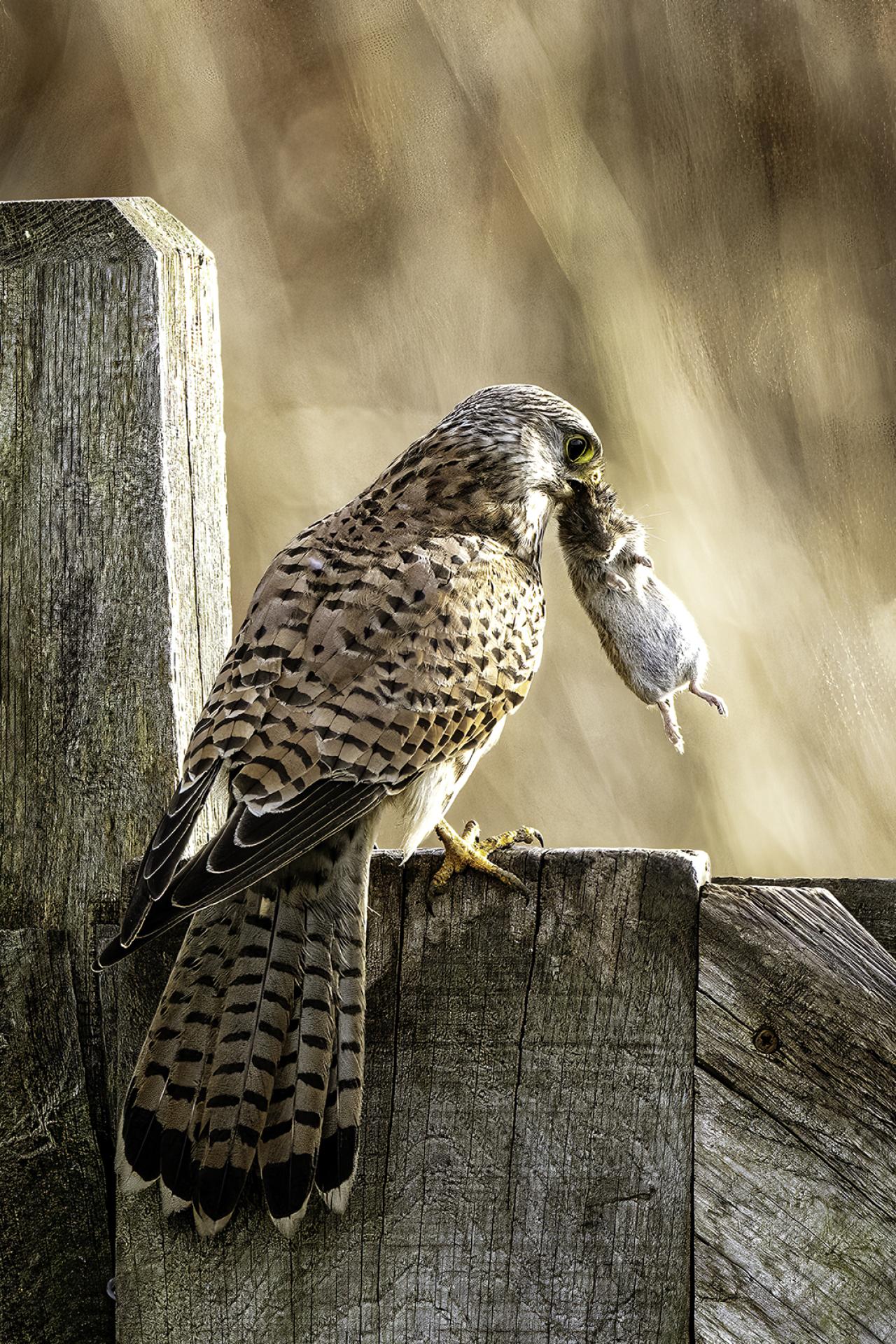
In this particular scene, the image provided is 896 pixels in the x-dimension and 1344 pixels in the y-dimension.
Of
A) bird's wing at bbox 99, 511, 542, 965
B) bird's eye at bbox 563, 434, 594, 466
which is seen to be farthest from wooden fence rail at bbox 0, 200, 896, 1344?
bird's eye at bbox 563, 434, 594, 466

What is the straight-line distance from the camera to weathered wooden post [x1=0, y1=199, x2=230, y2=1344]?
→ 2201 mm

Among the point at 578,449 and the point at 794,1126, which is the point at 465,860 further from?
the point at 578,449

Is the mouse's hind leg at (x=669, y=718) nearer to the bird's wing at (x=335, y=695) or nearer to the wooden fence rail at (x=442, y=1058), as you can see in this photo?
the bird's wing at (x=335, y=695)

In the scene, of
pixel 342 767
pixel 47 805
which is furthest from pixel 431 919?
pixel 47 805

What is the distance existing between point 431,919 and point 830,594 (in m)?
1.58

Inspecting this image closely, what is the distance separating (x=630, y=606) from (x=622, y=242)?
983 mm

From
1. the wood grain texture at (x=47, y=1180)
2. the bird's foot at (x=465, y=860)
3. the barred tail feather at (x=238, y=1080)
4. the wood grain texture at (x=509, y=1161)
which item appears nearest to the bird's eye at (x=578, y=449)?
the bird's foot at (x=465, y=860)

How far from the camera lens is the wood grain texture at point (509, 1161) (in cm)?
181

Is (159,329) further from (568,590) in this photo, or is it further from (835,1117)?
(568,590)

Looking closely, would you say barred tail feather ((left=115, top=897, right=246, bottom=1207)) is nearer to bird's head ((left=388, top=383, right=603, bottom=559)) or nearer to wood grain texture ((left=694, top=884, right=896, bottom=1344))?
wood grain texture ((left=694, top=884, right=896, bottom=1344))

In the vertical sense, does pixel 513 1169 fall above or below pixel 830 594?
below

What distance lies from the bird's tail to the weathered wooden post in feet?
0.91

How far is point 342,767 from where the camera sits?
2113 millimetres

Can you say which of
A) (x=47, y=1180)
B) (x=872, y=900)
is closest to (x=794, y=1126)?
(x=872, y=900)
